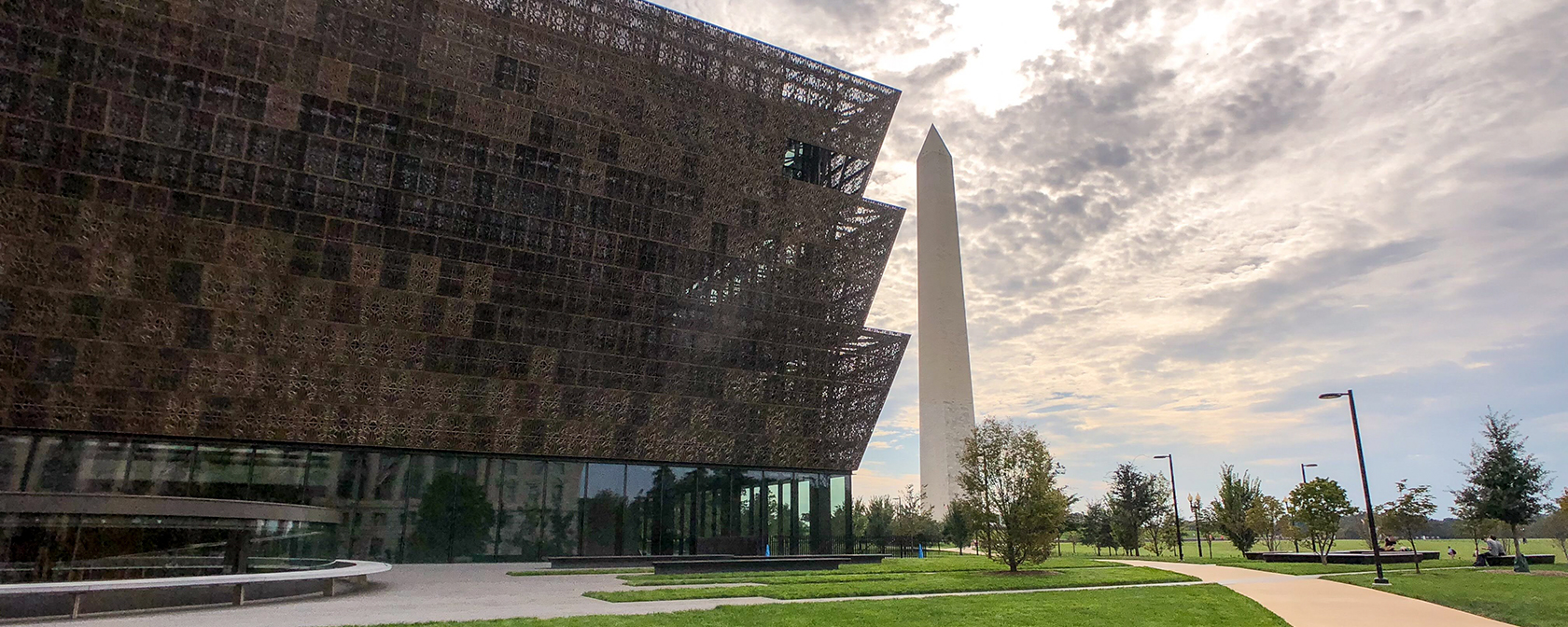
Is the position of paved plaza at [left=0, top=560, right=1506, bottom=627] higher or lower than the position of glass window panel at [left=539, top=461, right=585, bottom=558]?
lower

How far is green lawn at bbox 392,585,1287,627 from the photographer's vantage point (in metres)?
13.5

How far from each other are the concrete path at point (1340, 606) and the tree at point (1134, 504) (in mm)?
26977

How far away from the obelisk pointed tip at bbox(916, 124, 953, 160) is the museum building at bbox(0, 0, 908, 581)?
27612 millimetres

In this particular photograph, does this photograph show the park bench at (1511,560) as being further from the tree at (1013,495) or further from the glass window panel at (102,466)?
the glass window panel at (102,466)

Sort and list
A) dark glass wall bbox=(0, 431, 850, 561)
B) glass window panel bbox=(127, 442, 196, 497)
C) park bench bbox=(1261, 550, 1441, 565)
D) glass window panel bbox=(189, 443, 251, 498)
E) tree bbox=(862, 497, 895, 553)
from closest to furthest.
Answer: dark glass wall bbox=(0, 431, 850, 561), glass window panel bbox=(127, 442, 196, 497), glass window panel bbox=(189, 443, 251, 498), park bench bbox=(1261, 550, 1441, 565), tree bbox=(862, 497, 895, 553)

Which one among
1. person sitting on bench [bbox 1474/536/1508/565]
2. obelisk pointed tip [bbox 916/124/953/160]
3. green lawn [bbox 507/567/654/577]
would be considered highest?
obelisk pointed tip [bbox 916/124/953/160]

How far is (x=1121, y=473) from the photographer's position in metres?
53.4

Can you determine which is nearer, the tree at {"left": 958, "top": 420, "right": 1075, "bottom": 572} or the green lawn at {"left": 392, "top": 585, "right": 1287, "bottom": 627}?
the green lawn at {"left": 392, "top": 585, "right": 1287, "bottom": 627}

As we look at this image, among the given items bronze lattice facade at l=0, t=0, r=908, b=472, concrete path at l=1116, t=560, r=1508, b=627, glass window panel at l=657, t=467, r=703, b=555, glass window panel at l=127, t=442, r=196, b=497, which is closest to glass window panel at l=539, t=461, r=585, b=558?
bronze lattice facade at l=0, t=0, r=908, b=472

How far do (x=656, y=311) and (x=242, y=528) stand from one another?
1981cm

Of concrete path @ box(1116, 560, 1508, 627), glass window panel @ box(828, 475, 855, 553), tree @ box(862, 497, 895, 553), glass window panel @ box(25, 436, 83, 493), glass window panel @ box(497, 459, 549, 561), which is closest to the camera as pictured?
concrete path @ box(1116, 560, 1508, 627)

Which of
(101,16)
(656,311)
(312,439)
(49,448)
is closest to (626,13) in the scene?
(656,311)

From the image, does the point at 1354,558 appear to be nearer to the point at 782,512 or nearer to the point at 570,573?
the point at 782,512

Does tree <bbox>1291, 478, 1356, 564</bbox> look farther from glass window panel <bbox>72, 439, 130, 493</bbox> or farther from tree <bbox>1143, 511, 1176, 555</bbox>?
glass window panel <bbox>72, 439, 130, 493</bbox>
